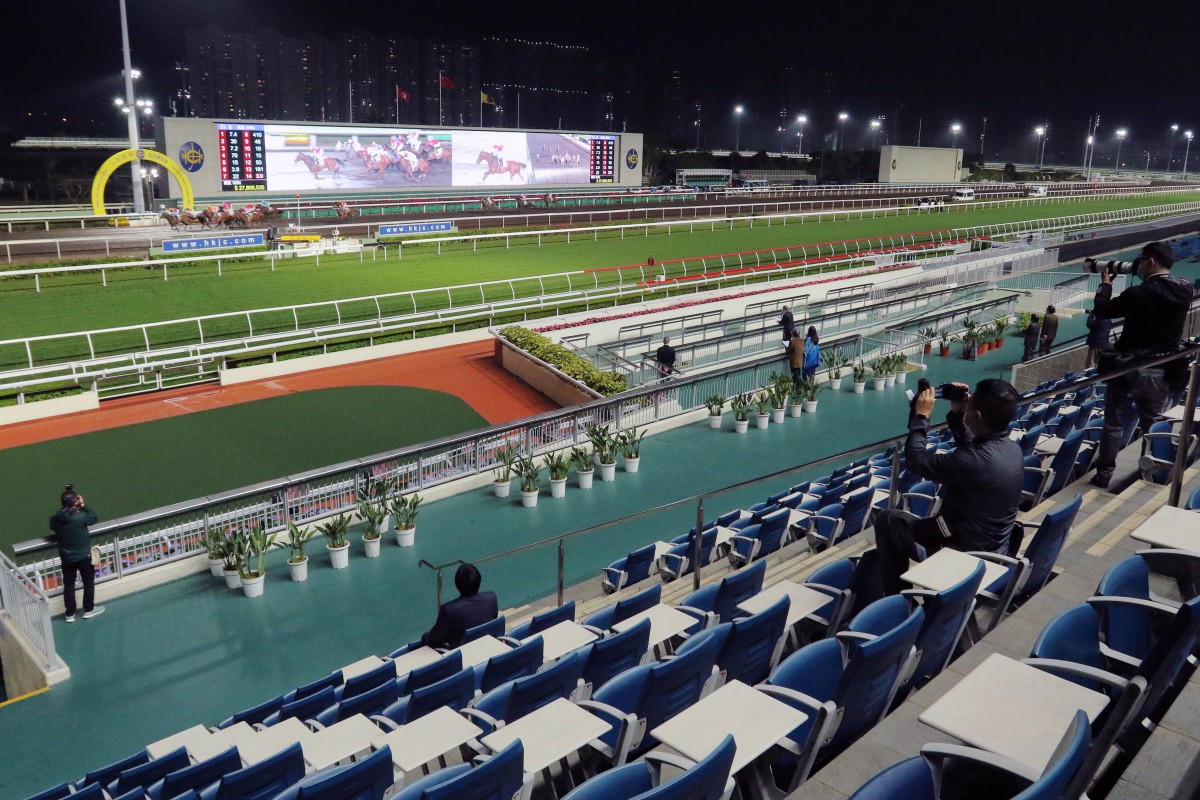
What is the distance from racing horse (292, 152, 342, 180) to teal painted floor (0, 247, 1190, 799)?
47.4 meters

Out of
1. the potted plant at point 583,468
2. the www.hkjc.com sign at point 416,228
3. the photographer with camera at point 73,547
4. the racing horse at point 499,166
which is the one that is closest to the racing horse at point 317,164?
the racing horse at point 499,166

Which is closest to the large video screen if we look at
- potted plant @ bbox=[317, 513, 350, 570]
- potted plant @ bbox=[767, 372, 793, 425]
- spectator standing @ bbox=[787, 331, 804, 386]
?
spectator standing @ bbox=[787, 331, 804, 386]

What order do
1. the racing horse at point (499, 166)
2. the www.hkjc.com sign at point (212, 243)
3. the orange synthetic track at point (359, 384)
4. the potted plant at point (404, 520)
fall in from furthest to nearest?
the racing horse at point (499, 166)
the www.hkjc.com sign at point (212, 243)
the orange synthetic track at point (359, 384)
the potted plant at point (404, 520)

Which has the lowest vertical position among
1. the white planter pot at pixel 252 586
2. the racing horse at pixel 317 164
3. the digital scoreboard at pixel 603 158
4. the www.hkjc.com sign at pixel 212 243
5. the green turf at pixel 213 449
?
the green turf at pixel 213 449

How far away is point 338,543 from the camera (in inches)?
396

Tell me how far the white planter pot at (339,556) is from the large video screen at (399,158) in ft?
155

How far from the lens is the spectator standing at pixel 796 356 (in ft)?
53.8

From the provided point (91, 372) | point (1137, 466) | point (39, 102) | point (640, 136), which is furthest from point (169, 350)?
point (39, 102)

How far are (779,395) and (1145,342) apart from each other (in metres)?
9.02

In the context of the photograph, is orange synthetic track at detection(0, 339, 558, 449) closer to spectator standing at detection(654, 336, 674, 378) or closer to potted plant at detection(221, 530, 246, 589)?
spectator standing at detection(654, 336, 674, 378)

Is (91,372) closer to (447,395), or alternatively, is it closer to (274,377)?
(274,377)

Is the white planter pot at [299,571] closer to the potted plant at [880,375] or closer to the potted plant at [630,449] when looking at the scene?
the potted plant at [630,449]

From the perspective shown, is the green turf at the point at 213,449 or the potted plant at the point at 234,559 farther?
the green turf at the point at 213,449

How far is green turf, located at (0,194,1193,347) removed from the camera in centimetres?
2447
